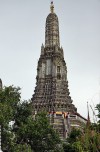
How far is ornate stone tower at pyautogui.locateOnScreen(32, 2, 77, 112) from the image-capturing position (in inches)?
3044

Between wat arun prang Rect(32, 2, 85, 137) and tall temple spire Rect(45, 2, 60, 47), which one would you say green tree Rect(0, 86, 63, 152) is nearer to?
wat arun prang Rect(32, 2, 85, 137)

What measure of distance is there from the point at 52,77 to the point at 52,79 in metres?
0.57

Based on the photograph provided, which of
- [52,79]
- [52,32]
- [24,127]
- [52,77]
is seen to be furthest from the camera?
[52,32]

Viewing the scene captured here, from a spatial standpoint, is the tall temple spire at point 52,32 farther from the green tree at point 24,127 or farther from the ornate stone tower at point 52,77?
the green tree at point 24,127

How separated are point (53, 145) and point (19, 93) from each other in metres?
6.89

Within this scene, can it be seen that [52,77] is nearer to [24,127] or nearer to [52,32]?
[52,32]

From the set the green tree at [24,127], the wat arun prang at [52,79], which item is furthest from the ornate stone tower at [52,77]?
the green tree at [24,127]

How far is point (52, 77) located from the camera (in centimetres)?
8238

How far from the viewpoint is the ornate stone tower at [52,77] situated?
254ft

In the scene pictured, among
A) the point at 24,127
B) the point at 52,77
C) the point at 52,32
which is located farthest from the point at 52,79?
the point at 24,127

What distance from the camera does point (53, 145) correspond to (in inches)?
1483

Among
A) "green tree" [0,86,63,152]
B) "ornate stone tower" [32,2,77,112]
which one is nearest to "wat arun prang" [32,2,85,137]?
"ornate stone tower" [32,2,77,112]

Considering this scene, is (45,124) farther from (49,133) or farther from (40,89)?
(40,89)

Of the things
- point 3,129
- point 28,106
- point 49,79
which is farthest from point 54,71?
point 3,129
